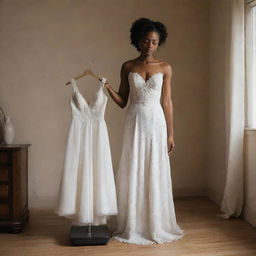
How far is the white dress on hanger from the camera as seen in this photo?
250cm

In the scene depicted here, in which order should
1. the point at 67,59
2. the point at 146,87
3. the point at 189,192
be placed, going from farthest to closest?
the point at 189,192, the point at 67,59, the point at 146,87

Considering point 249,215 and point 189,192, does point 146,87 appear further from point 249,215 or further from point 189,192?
point 189,192

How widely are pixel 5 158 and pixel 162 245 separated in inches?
59.9

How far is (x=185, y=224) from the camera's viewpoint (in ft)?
9.80

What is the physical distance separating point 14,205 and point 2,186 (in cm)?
20

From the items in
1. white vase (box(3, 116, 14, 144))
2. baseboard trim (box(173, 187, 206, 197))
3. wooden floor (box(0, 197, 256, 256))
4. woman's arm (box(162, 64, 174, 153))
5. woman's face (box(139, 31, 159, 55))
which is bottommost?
wooden floor (box(0, 197, 256, 256))

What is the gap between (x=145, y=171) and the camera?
263cm

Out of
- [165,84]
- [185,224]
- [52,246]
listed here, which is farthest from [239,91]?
[52,246]

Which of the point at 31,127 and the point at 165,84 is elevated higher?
the point at 165,84

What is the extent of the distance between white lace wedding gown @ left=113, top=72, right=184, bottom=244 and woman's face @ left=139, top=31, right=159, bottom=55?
204mm

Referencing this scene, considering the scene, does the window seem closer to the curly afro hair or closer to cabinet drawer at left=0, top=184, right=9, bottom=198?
the curly afro hair

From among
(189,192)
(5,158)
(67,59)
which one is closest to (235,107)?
(189,192)

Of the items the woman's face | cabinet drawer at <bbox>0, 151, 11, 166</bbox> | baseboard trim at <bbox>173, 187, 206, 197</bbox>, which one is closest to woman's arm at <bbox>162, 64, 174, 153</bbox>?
the woman's face

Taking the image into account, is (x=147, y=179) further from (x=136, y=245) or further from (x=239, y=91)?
(x=239, y=91)
